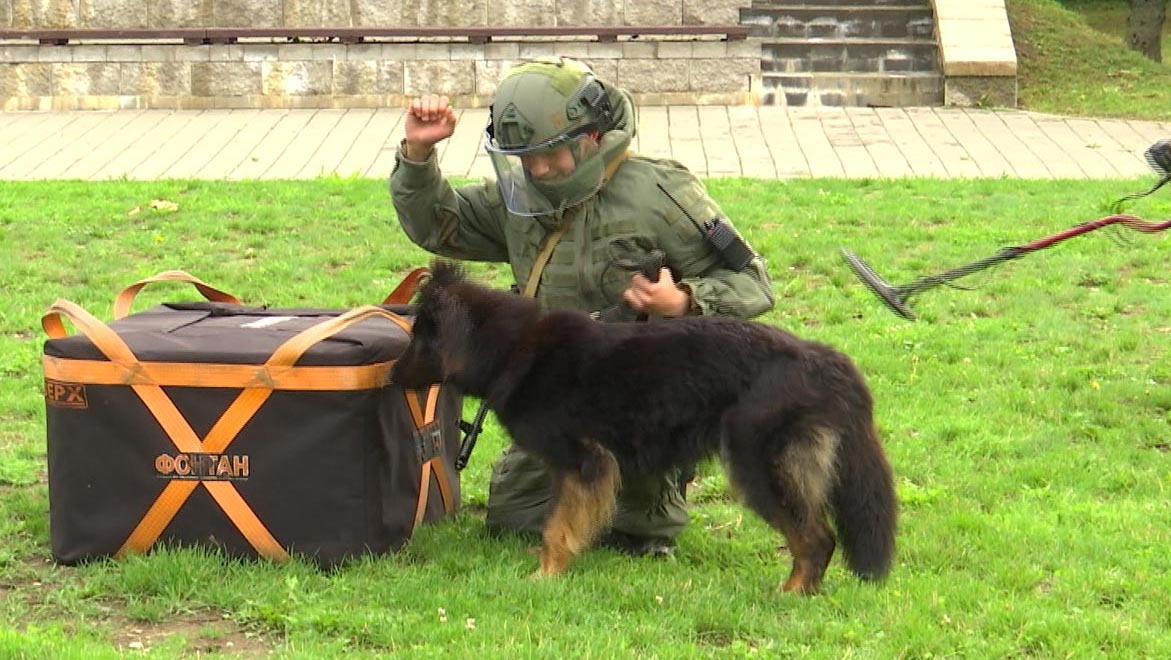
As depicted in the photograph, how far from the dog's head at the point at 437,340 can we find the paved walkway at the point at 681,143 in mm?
7379

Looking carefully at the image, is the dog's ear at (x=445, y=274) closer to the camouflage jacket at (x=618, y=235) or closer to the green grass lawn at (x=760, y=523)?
the camouflage jacket at (x=618, y=235)

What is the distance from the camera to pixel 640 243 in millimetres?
5434

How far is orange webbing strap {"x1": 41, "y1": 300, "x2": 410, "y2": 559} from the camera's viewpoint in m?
4.95

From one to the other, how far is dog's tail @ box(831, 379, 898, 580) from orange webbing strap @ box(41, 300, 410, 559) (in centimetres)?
182

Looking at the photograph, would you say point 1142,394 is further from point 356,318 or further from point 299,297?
point 299,297

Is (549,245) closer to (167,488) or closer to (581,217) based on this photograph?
(581,217)

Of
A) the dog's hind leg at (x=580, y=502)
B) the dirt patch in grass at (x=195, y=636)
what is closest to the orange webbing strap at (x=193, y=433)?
the dirt patch in grass at (x=195, y=636)

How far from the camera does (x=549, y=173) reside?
5.28 metres

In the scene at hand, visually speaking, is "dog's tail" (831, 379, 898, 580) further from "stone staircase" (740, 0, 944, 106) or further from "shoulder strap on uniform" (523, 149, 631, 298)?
"stone staircase" (740, 0, 944, 106)

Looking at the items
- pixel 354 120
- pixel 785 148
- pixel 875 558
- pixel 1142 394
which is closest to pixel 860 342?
pixel 1142 394

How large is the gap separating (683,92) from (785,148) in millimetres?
2624

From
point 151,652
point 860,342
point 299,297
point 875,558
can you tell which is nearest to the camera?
point 151,652

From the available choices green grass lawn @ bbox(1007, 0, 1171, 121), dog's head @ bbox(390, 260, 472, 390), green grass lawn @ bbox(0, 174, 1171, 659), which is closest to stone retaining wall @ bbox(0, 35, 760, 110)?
green grass lawn @ bbox(1007, 0, 1171, 121)

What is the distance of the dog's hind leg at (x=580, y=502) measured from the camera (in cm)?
495
